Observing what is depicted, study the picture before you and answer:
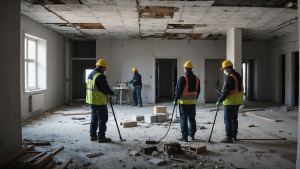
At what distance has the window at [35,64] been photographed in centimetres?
707

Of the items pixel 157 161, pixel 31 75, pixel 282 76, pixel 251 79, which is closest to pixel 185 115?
pixel 157 161

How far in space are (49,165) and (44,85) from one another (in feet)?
18.2

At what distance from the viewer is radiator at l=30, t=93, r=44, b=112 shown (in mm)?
6559

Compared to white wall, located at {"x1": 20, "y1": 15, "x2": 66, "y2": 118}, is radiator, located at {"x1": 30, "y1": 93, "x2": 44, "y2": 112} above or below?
below

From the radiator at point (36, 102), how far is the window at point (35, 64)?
1.28ft

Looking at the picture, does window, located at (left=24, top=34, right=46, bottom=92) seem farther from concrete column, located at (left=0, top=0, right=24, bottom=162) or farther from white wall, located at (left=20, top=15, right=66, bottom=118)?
concrete column, located at (left=0, top=0, right=24, bottom=162)

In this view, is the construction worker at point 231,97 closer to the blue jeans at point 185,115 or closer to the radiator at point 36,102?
the blue jeans at point 185,115

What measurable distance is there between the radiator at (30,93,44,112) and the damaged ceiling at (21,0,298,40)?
2.42 metres

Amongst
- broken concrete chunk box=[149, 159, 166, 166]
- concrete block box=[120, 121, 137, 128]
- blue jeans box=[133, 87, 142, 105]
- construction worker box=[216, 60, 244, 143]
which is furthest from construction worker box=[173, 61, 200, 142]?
blue jeans box=[133, 87, 142, 105]

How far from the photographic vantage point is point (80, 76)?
12.7 meters

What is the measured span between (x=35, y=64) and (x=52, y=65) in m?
0.94

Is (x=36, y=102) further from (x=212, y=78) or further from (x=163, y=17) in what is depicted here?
(x=212, y=78)

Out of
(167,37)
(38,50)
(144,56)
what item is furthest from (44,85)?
(167,37)

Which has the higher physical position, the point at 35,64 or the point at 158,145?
the point at 35,64
